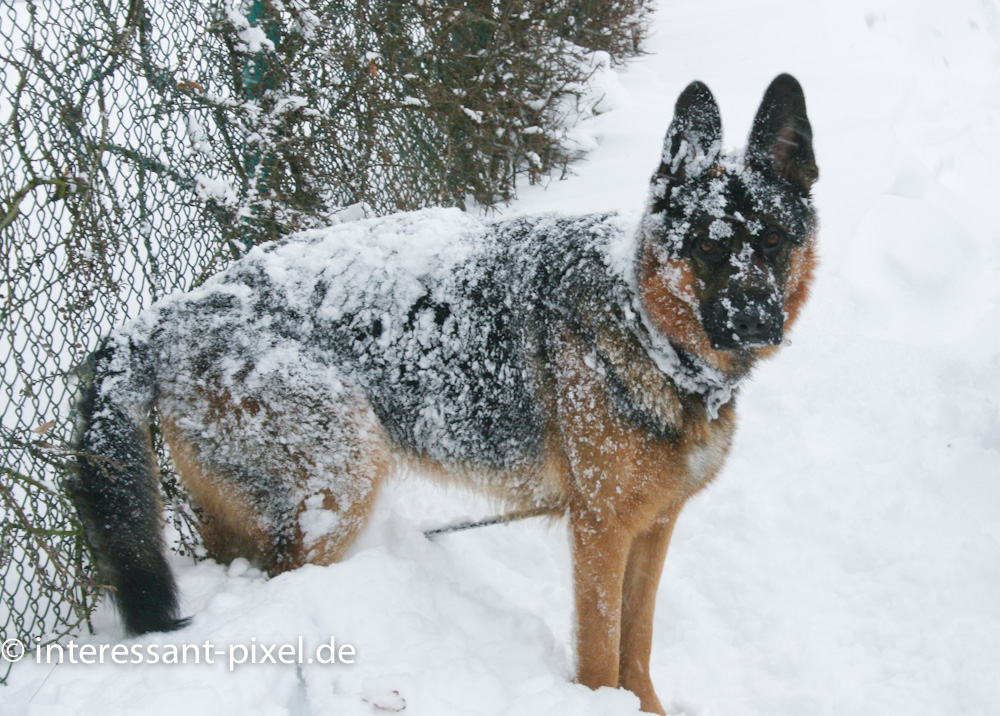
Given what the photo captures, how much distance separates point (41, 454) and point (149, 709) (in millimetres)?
1116

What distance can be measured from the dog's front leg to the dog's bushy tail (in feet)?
4.91

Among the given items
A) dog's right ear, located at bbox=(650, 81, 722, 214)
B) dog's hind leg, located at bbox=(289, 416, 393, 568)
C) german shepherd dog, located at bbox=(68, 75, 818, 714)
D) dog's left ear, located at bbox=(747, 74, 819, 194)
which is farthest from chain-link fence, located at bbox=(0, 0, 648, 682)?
dog's left ear, located at bbox=(747, 74, 819, 194)

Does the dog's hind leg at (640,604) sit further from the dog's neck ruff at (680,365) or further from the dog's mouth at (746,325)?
the dog's mouth at (746,325)

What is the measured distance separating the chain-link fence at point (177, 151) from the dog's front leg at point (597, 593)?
1874mm

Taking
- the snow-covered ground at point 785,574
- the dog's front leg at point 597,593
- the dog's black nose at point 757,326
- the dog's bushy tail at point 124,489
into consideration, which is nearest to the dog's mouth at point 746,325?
the dog's black nose at point 757,326

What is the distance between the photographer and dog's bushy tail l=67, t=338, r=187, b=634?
249cm

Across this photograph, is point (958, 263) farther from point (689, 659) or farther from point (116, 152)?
point (116, 152)

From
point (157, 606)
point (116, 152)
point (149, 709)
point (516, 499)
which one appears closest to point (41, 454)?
point (157, 606)

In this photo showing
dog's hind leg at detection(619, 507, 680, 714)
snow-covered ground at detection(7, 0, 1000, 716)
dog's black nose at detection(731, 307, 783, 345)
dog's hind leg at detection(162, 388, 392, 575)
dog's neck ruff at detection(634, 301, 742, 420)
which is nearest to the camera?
dog's black nose at detection(731, 307, 783, 345)

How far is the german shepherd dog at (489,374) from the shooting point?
2.53 metres

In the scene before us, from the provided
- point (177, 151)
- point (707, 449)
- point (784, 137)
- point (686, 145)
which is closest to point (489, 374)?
point (707, 449)

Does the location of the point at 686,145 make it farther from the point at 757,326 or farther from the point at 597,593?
the point at 597,593

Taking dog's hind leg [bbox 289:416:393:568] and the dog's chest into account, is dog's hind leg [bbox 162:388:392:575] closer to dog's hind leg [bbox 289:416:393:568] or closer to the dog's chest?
dog's hind leg [bbox 289:416:393:568]

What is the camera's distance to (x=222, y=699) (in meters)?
2.23
